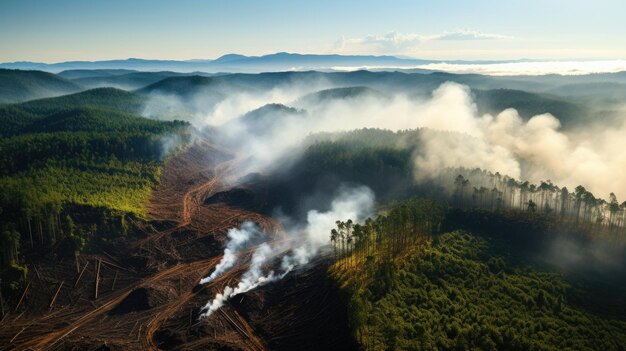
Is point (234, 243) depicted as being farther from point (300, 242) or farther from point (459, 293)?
point (459, 293)

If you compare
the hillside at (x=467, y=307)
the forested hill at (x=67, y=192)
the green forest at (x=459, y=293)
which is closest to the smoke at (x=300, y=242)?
the green forest at (x=459, y=293)

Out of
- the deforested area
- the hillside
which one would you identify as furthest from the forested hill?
the hillside

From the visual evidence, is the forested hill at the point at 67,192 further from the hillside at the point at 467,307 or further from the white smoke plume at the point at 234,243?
the hillside at the point at 467,307

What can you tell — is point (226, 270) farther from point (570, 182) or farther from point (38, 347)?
point (570, 182)

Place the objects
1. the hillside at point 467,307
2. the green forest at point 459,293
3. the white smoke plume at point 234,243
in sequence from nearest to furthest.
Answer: the hillside at point 467,307 < the green forest at point 459,293 < the white smoke plume at point 234,243

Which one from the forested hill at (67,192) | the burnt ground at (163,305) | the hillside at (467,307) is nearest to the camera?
the hillside at (467,307)

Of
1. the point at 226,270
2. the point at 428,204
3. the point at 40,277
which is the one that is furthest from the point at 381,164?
the point at 40,277

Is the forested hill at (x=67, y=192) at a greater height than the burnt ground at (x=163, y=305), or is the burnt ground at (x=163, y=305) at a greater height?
the forested hill at (x=67, y=192)

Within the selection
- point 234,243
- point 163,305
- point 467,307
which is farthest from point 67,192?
point 467,307
